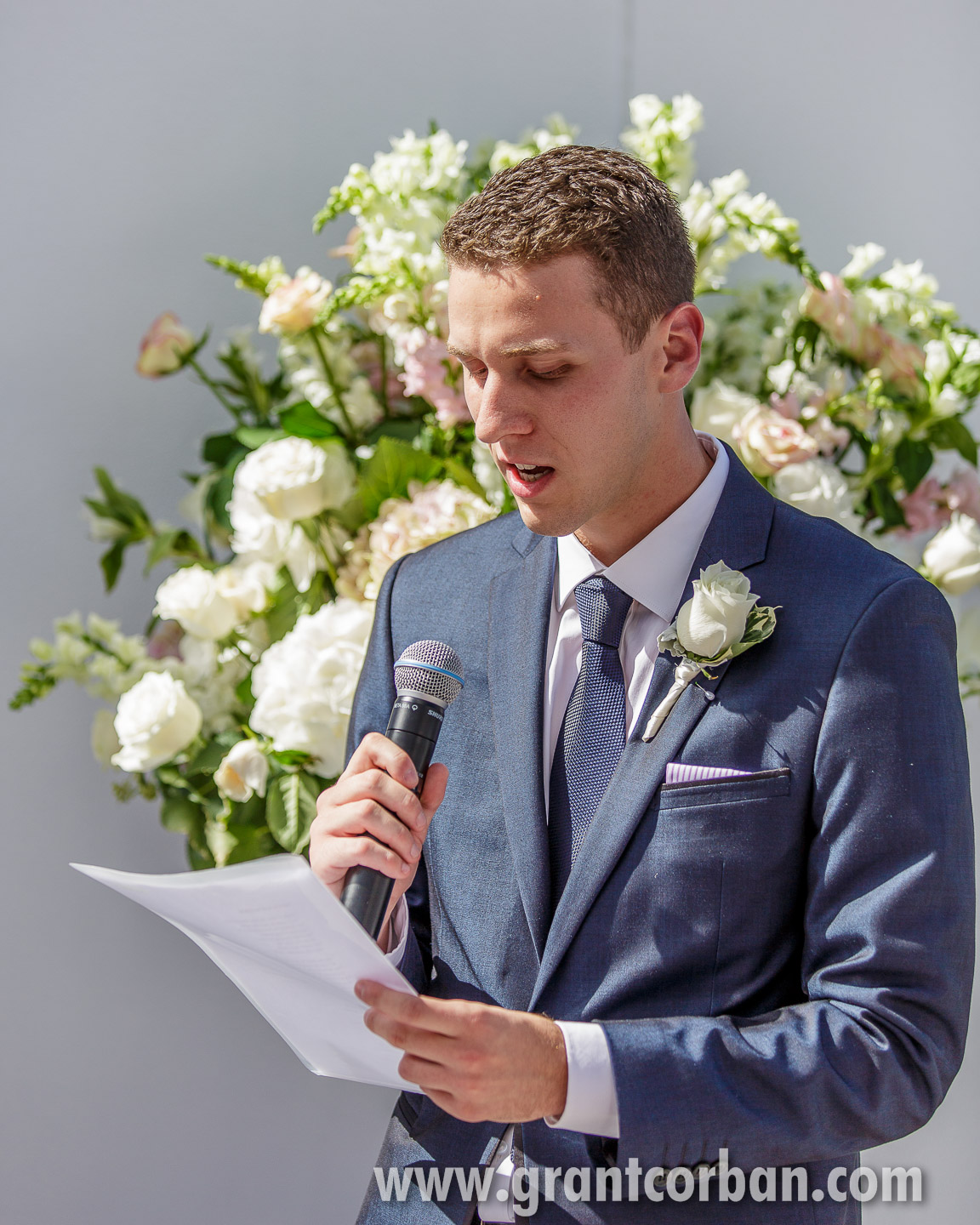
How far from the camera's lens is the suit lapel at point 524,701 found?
3.65ft

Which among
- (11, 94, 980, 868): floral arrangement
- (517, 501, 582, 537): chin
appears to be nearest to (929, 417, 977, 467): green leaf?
(11, 94, 980, 868): floral arrangement

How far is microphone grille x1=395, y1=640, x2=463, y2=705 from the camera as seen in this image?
1.00m

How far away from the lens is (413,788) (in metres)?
0.96

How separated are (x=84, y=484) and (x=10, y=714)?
44 centimetres

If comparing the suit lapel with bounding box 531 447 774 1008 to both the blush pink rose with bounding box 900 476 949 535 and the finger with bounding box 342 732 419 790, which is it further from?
the blush pink rose with bounding box 900 476 949 535

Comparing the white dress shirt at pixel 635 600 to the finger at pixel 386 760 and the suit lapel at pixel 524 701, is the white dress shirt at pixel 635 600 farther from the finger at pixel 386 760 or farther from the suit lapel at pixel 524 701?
the finger at pixel 386 760

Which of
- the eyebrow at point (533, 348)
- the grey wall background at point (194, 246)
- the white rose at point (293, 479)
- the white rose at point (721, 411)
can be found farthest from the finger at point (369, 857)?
the grey wall background at point (194, 246)

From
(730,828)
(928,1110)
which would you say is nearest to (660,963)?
(730,828)

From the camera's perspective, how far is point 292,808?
5.10 ft

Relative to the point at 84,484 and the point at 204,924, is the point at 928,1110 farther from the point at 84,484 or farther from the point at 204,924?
the point at 84,484

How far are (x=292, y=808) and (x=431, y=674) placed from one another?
628 millimetres

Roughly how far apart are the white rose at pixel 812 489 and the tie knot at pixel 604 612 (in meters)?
0.45

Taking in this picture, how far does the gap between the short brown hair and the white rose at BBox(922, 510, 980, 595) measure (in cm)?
66

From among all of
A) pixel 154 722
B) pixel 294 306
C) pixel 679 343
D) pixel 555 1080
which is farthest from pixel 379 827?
pixel 294 306
